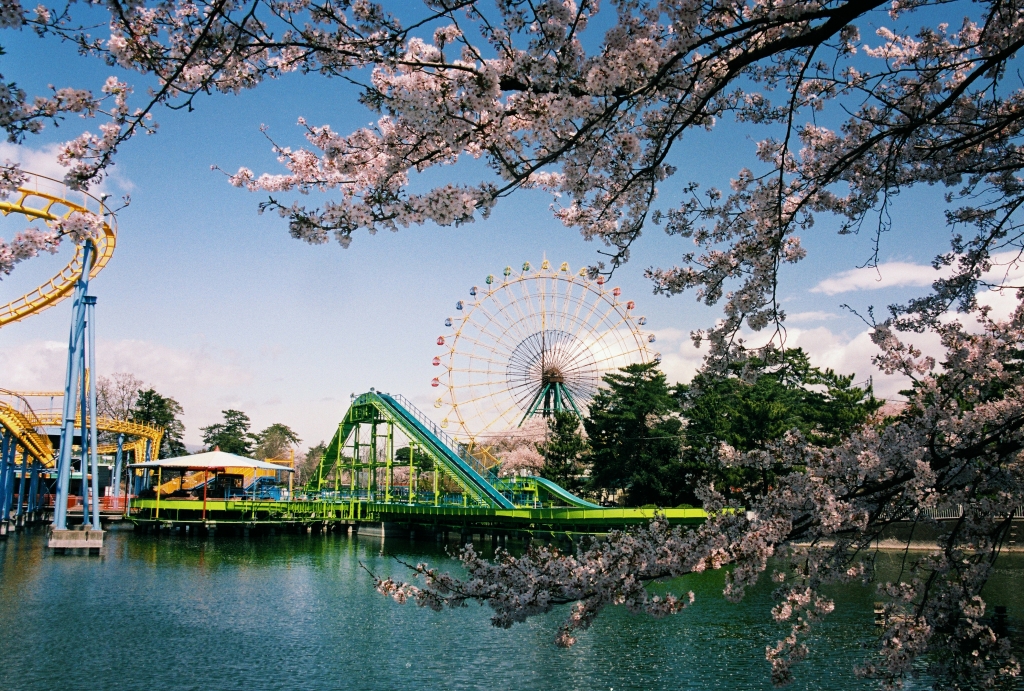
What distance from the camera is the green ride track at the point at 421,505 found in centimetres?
2394

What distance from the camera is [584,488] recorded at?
33.1m

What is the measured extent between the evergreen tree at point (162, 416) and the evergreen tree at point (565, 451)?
95.1 feet

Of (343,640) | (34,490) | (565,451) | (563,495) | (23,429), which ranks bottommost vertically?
(343,640)

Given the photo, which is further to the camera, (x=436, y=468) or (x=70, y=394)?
(x=436, y=468)

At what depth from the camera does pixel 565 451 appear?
3250 cm

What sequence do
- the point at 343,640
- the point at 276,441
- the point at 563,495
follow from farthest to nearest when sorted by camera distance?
the point at 276,441, the point at 563,495, the point at 343,640

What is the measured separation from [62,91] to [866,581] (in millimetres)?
5780

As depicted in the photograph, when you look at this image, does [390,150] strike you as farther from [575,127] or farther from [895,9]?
[895,9]

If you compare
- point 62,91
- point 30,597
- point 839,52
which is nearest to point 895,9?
point 839,52

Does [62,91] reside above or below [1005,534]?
above

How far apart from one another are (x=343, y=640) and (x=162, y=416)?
1792 inches

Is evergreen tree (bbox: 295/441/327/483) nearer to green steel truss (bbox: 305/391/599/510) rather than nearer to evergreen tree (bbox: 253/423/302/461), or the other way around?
evergreen tree (bbox: 253/423/302/461)

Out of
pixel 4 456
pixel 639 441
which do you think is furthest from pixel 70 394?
pixel 639 441

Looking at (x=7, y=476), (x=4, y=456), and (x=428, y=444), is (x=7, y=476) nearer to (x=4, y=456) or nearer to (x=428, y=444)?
(x=4, y=456)
